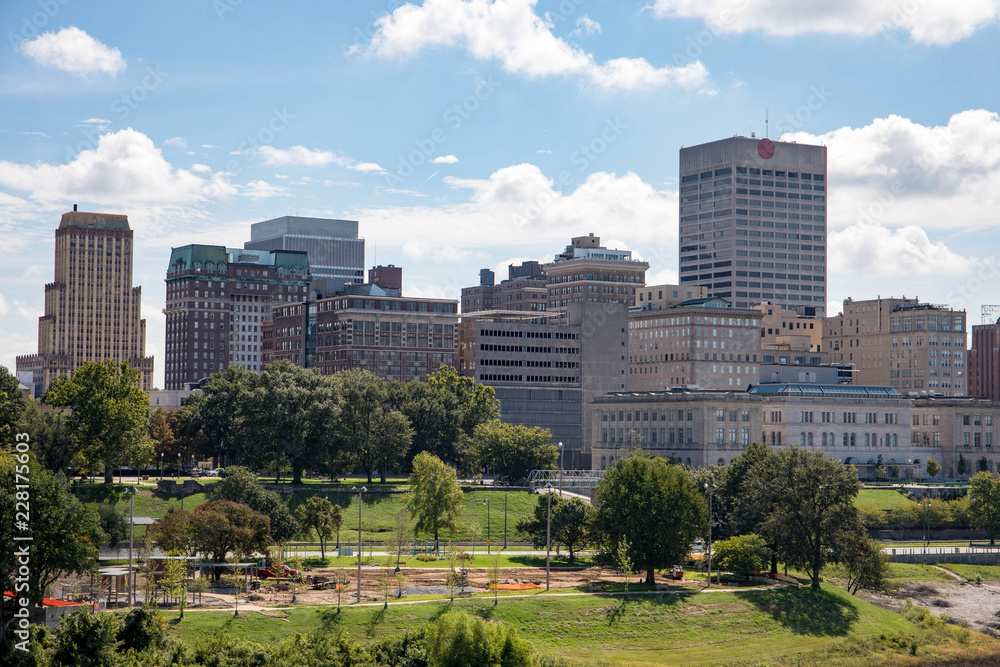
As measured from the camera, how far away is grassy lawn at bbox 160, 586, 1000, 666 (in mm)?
91938

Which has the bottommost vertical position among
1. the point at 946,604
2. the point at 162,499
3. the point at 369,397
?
the point at 946,604

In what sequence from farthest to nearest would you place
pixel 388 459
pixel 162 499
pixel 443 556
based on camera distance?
pixel 388 459, pixel 162 499, pixel 443 556

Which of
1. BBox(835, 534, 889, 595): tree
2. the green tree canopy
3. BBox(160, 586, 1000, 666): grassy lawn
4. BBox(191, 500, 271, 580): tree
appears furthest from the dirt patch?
the green tree canopy

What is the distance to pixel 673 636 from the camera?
103 m

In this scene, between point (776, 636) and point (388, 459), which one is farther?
point (388, 459)

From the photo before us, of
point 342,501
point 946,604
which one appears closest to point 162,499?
point 342,501

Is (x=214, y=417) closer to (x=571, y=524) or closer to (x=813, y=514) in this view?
(x=571, y=524)

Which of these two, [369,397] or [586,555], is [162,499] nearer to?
[369,397]

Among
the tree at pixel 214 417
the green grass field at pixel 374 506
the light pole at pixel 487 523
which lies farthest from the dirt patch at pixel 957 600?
the tree at pixel 214 417

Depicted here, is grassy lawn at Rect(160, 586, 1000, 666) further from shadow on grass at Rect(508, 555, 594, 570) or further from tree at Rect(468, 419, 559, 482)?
tree at Rect(468, 419, 559, 482)

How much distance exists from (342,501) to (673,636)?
194 ft

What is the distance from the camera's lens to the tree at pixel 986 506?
16225cm

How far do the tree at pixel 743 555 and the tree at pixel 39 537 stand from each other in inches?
2493

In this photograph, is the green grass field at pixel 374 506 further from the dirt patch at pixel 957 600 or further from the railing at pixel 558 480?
the dirt patch at pixel 957 600
